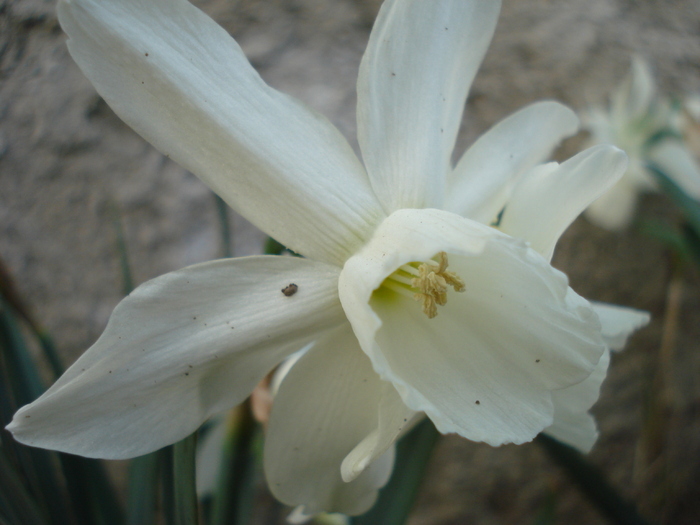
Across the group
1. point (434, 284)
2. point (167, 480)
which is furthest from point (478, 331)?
point (167, 480)

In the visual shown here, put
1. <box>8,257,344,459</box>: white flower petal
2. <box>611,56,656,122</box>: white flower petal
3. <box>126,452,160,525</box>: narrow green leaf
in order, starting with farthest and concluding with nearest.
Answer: <box>611,56,656,122</box>: white flower petal
<box>126,452,160,525</box>: narrow green leaf
<box>8,257,344,459</box>: white flower petal

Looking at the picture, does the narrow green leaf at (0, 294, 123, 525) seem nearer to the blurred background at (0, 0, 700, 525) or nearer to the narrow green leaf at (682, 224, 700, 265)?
the blurred background at (0, 0, 700, 525)

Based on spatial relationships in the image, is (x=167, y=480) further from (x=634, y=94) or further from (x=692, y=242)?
(x=634, y=94)

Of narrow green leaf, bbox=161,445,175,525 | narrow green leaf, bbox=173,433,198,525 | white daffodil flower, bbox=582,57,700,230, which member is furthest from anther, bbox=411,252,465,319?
white daffodil flower, bbox=582,57,700,230

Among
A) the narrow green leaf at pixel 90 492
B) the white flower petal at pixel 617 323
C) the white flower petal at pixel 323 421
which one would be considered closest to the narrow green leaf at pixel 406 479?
the white flower petal at pixel 323 421

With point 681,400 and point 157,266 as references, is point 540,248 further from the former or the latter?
point 681,400

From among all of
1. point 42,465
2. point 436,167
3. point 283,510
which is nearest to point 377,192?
point 436,167
